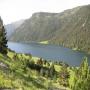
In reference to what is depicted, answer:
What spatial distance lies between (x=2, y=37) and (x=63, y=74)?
41729 millimetres

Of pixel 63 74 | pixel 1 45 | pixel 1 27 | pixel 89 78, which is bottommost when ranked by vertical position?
pixel 63 74

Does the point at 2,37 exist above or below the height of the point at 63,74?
above

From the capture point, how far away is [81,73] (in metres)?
72.2

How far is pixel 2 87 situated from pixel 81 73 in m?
52.3

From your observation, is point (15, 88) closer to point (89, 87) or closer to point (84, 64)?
point (89, 87)

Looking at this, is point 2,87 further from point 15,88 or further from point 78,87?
A: point 78,87

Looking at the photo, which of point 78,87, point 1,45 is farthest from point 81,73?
point 1,45

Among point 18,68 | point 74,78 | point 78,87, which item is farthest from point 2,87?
point 74,78

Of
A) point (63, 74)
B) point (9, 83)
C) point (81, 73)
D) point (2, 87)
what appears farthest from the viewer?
point (63, 74)

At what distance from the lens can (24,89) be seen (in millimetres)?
23422

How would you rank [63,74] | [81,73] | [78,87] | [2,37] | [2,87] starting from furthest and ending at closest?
[63,74] < [2,37] < [81,73] < [78,87] < [2,87]

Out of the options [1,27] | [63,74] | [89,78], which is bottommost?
[63,74]

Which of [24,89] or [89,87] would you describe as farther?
[89,87]

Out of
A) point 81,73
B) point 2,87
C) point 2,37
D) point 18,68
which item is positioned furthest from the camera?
point 2,37
